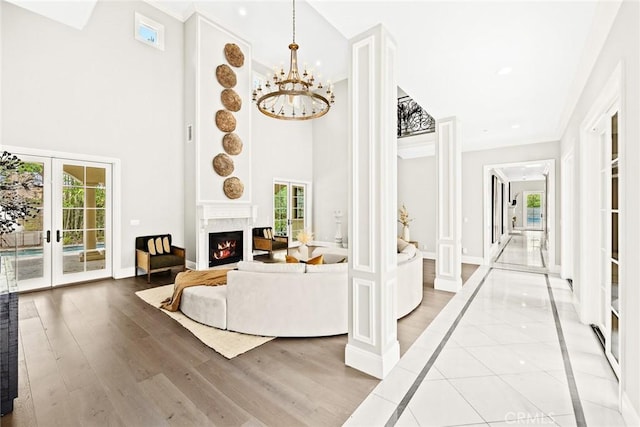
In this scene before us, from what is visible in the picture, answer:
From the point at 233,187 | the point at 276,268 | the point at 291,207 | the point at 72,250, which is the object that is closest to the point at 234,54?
the point at 233,187

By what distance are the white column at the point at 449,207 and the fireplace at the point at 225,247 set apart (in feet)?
14.8

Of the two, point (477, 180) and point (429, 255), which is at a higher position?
point (477, 180)

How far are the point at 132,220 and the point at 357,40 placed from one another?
206 inches

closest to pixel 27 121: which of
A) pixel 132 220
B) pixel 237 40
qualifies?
pixel 132 220

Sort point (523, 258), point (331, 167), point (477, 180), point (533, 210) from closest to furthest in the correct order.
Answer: point (477, 180) < point (523, 258) < point (331, 167) < point (533, 210)

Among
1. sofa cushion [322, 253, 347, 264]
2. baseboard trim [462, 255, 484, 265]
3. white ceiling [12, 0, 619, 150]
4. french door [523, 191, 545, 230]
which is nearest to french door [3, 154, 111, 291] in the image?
white ceiling [12, 0, 619, 150]

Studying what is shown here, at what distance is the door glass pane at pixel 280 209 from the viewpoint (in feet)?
27.7

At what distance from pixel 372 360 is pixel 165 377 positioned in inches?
64.9

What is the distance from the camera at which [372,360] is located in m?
2.24

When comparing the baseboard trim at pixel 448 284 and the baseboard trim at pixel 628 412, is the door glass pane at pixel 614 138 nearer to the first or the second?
the baseboard trim at pixel 628 412

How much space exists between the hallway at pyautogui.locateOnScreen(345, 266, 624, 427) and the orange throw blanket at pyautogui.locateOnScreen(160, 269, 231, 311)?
2.42m

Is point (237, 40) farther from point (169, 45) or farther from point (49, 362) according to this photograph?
point (49, 362)

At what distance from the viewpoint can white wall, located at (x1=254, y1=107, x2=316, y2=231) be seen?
25.5 ft

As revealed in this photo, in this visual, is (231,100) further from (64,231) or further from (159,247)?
(64,231)
